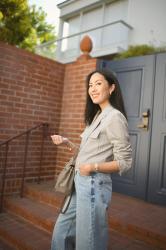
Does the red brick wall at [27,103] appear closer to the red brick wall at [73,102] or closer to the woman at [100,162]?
the red brick wall at [73,102]

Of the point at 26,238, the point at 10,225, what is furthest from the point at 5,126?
the point at 26,238

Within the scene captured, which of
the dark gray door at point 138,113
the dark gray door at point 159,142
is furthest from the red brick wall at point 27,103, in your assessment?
the dark gray door at point 159,142

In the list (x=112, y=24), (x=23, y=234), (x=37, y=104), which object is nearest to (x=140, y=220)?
(x=23, y=234)

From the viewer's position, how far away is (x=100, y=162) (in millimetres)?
1603

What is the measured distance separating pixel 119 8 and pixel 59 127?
8275 mm

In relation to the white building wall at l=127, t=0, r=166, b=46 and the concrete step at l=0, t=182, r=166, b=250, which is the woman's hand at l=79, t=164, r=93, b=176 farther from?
the white building wall at l=127, t=0, r=166, b=46

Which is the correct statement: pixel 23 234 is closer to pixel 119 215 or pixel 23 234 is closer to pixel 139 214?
pixel 119 215

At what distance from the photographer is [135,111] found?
12.0 ft

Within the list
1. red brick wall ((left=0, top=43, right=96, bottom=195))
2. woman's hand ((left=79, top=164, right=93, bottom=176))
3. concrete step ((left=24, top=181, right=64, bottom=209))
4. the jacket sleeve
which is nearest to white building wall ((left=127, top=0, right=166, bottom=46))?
red brick wall ((left=0, top=43, right=96, bottom=195))

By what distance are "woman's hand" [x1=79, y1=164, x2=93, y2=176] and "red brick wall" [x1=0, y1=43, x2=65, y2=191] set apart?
7.70ft

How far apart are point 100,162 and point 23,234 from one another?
173 cm

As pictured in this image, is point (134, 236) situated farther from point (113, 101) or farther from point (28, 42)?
point (28, 42)

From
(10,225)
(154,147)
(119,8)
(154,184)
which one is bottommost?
(10,225)

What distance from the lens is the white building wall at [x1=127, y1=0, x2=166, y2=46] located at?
9.14 metres
